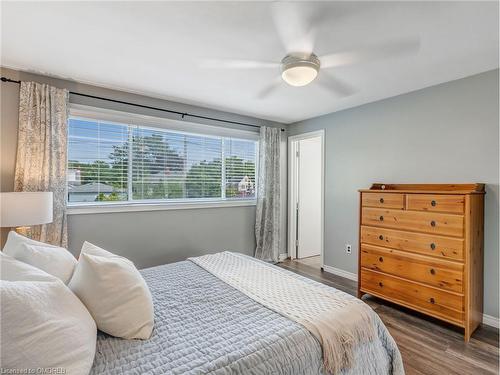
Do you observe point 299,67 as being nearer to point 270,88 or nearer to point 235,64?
point 235,64

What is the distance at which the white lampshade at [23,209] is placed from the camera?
1979 mm

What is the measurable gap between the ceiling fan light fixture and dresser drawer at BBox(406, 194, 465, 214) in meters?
1.61

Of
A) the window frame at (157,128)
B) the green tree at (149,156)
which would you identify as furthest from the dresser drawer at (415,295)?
the green tree at (149,156)

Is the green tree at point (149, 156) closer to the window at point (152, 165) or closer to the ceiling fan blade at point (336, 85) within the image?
the window at point (152, 165)

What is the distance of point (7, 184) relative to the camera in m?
2.46

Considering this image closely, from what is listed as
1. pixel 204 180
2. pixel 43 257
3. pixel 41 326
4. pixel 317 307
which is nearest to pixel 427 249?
pixel 317 307

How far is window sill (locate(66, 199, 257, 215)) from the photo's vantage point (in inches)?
111

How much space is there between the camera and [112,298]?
127 centimetres

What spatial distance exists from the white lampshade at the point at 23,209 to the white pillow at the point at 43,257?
605mm

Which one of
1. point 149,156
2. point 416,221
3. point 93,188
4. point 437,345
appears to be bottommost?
point 437,345

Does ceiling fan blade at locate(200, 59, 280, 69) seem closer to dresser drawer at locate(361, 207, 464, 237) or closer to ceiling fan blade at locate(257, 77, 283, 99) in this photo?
ceiling fan blade at locate(257, 77, 283, 99)

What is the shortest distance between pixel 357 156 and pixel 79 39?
333 centimetres

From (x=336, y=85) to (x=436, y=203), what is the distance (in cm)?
156

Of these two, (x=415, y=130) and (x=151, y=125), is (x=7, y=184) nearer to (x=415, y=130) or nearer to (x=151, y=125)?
(x=151, y=125)
